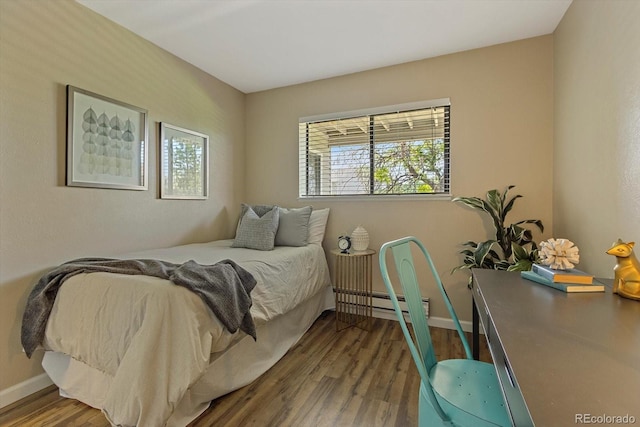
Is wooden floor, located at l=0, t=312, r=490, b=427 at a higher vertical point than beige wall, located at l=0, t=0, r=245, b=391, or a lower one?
lower

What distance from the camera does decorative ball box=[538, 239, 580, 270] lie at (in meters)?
1.23

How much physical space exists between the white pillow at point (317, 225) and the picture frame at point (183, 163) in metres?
1.13

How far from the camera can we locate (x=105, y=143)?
6.98 ft

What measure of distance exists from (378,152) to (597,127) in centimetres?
164

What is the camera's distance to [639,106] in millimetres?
1232

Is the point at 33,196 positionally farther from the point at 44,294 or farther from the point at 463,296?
the point at 463,296

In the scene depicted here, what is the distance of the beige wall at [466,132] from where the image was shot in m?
2.37

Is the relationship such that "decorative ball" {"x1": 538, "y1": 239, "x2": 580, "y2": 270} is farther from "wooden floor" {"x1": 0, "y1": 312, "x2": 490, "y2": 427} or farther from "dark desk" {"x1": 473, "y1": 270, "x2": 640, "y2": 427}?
"wooden floor" {"x1": 0, "y1": 312, "x2": 490, "y2": 427}

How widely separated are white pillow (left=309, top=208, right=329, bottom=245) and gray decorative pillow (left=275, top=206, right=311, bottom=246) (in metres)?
0.11

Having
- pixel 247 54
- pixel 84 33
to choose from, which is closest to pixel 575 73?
pixel 247 54
